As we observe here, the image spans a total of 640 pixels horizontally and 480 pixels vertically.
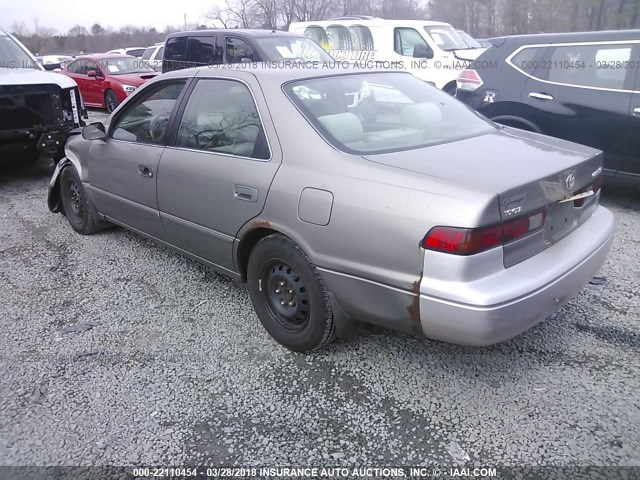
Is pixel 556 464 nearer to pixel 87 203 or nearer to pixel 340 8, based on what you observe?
pixel 87 203

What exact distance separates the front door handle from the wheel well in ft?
3.52

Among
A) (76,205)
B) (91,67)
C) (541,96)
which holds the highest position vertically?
(91,67)

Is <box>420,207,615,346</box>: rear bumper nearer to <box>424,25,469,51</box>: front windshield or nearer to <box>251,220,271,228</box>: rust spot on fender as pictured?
<box>251,220,271,228</box>: rust spot on fender

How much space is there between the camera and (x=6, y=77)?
6.84 metres

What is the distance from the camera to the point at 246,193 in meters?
3.10

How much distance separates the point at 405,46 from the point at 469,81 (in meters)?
5.16

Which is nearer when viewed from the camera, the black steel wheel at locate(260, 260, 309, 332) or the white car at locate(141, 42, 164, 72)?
the black steel wheel at locate(260, 260, 309, 332)

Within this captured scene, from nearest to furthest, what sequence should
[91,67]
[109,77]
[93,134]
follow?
[93,134] → [109,77] → [91,67]

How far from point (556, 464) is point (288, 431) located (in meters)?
1.17

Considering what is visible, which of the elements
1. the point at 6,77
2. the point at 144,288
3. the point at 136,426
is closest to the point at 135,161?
the point at 144,288

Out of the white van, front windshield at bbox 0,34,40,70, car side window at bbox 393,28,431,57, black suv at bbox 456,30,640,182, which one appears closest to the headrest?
black suv at bbox 456,30,640,182

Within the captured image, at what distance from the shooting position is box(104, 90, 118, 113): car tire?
1332 cm

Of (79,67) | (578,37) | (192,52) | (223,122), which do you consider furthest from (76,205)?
(79,67)

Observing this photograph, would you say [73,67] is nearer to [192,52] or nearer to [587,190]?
[192,52]
